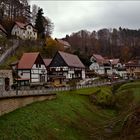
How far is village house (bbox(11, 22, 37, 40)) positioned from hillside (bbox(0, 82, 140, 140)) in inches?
2041

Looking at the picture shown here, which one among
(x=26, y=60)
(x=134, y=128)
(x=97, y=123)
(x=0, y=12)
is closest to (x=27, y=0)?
(x=0, y=12)

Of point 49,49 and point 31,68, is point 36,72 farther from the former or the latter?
point 49,49

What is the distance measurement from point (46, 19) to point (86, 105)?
250 feet

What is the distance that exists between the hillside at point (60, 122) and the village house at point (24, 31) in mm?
51829

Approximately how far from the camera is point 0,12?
10425 centimetres

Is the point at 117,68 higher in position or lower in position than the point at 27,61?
lower

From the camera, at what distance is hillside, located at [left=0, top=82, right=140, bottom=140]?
29047 mm

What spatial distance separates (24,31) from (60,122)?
69597 millimetres

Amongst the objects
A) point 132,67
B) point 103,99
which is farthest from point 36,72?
point 132,67

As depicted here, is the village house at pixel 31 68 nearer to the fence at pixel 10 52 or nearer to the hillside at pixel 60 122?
the fence at pixel 10 52

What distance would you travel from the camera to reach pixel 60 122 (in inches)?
1435

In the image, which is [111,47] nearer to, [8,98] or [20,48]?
[20,48]

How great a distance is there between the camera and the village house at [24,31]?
99500 millimetres

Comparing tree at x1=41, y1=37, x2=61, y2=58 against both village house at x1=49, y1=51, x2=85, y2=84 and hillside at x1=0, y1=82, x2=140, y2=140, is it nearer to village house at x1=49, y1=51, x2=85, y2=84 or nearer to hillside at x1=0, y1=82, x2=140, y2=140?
village house at x1=49, y1=51, x2=85, y2=84
